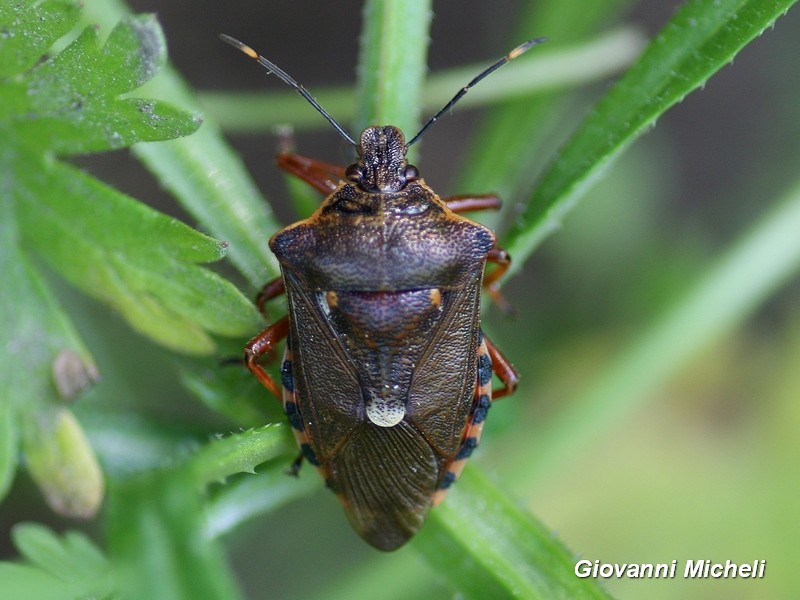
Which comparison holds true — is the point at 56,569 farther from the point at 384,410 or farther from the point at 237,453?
the point at 384,410

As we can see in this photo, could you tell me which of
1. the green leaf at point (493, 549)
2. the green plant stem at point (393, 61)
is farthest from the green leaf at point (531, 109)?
the green leaf at point (493, 549)

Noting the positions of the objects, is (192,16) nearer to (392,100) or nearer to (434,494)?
(392,100)

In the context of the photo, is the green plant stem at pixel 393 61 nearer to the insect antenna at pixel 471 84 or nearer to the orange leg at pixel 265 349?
A: the insect antenna at pixel 471 84

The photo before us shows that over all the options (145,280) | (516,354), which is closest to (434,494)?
(145,280)

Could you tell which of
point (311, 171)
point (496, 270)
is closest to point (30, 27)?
point (311, 171)

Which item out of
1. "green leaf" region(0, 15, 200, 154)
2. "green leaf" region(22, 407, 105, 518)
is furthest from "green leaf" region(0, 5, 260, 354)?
"green leaf" region(22, 407, 105, 518)

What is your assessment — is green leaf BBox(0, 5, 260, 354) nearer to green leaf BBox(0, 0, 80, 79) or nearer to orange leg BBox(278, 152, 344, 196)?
green leaf BBox(0, 0, 80, 79)
